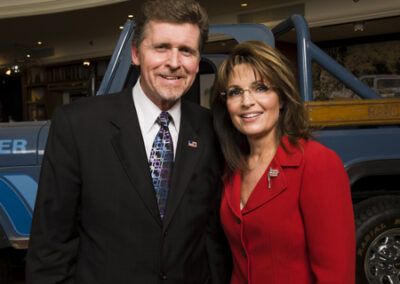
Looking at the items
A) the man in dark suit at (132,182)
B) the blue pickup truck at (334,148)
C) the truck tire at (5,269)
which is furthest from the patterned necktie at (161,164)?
the truck tire at (5,269)

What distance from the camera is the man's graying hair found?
118cm

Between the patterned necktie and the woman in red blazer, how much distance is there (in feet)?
0.84

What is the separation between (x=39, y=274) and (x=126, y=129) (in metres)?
0.52

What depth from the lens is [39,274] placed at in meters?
1.14

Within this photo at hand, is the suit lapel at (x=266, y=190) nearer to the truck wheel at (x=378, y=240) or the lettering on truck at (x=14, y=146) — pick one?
the truck wheel at (x=378, y=240)

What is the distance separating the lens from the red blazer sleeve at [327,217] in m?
1.15

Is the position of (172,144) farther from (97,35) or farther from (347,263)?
(97,35)

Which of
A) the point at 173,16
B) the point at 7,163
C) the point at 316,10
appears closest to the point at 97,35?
the point at 316,10

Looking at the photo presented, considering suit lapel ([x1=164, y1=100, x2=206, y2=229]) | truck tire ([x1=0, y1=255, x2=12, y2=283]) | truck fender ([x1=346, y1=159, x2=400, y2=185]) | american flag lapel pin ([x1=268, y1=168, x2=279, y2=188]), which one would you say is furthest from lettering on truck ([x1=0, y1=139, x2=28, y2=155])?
truck fender ([x1=346, y1=159, x2=400, y2=185])

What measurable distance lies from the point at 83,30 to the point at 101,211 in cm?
873

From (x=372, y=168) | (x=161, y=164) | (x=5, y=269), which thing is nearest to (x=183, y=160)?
(x=161, y=164)

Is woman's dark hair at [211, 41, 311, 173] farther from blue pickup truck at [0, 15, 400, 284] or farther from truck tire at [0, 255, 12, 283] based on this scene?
truck tire at [0, 255, 12, 283]

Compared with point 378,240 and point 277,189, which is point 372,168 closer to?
point 378,240

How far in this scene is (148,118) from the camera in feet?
4.10
